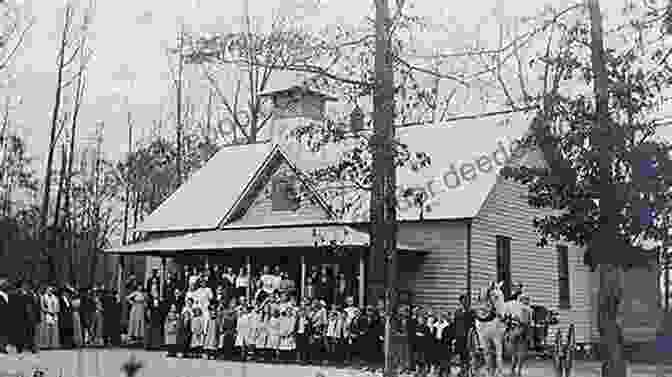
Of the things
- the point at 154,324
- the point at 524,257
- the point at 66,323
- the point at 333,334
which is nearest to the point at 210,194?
the point at 154,324

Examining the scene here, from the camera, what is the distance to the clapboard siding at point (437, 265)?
2300 cm

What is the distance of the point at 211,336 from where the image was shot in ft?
71.8

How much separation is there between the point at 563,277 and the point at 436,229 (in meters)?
5.85

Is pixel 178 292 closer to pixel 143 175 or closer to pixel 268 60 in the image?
Result: pixel 268 60

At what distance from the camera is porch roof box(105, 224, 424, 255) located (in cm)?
2252

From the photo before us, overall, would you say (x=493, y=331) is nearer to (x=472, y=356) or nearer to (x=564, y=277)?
(x=472, y=356)

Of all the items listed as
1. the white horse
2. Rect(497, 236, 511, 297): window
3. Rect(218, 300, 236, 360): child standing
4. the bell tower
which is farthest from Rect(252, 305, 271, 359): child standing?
the bell tower

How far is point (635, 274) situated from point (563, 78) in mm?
17795

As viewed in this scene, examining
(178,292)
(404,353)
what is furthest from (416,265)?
(178,292)

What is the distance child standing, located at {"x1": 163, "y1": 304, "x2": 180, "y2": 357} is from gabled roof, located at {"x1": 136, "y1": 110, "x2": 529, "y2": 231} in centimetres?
503

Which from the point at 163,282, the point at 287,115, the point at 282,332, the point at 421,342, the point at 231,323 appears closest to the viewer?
the point at 421,342

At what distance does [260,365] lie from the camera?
782 inches

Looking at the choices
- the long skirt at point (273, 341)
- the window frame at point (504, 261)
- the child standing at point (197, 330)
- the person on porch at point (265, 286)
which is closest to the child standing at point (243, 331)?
the long skirt at point (273, 341)

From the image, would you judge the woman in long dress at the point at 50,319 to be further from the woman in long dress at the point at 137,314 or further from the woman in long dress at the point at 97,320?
the woman in long dress at the point at 137,314
